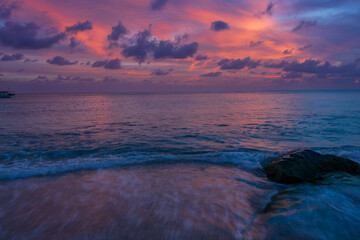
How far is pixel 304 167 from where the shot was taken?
626cm

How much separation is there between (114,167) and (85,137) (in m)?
5.93

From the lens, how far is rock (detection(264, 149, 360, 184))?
6000 mm

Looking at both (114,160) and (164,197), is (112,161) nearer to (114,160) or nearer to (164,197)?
(114,160)

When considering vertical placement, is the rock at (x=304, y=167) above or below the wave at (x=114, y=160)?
above

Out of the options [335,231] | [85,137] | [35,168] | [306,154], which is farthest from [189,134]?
[335,231]

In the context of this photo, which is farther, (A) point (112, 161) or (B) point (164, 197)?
(A) point (112, 161)

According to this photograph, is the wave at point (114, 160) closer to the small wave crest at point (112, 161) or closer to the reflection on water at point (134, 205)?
the small wave crest at point (112, 161)

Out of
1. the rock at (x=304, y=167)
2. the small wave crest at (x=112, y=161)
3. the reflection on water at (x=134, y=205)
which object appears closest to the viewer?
the reflection on water at (x=134, y=205)

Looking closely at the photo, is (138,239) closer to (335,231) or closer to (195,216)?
(195,216)

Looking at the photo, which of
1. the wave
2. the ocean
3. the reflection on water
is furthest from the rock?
the wave

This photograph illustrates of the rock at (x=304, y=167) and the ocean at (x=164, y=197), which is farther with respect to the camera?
the rock at (x=304, y=167)

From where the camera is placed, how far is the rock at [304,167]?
6.00m

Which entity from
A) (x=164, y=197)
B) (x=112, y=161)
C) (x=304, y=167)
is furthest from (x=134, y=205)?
(x=304, y=167)

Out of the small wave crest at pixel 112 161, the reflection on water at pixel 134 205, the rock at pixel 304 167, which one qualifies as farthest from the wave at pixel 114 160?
the rock at pixel 304 167
